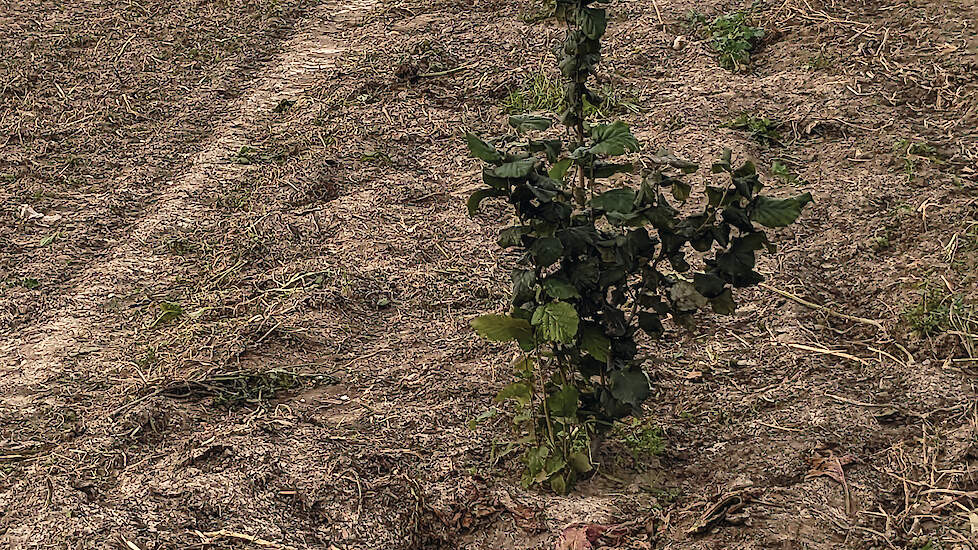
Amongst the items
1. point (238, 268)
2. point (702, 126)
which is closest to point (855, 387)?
point (702, 126)

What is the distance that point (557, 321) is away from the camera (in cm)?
243

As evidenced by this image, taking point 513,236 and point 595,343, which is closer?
point 513,236

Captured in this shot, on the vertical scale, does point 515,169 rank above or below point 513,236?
above

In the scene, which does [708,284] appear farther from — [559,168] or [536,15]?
[536,15]

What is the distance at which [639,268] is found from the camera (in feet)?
8.60

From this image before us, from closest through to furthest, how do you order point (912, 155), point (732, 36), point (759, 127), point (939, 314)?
point (939, 314) → point (912, 155) → point (759, 127) → point (732, 36)

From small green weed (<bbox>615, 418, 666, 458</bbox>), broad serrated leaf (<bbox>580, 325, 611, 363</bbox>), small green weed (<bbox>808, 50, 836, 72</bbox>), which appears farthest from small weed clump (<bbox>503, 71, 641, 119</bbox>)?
broad serrated leaf (<bbox>580, 325, 611, 363</bbox>)

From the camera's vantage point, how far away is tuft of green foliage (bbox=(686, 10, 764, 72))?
5012 millimetres

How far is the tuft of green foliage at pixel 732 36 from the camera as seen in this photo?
5.01 m

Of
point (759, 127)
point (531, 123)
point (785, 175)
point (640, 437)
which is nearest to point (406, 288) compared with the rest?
point (640, 437)

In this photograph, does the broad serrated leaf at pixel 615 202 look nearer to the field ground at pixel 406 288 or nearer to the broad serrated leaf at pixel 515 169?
the broad serrated leaf at pixel 515 169

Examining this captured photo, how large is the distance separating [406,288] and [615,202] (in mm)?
1586

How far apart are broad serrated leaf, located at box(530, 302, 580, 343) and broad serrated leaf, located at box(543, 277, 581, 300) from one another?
0.10 ft

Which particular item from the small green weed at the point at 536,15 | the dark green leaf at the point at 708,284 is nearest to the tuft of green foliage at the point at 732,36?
the small green weed at the point at 536,15
